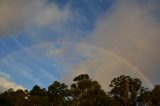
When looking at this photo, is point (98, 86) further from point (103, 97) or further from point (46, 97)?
point (46, 97)

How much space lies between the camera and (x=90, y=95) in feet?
303

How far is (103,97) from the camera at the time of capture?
90.9 meters

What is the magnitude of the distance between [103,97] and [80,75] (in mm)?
10079

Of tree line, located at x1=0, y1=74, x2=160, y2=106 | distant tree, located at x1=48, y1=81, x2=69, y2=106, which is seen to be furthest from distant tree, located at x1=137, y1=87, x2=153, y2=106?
distant tree, located at x1=48, y1=81, x2=69, y2=106

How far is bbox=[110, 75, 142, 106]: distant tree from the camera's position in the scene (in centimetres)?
9769

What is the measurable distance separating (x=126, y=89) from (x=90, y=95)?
13030mm

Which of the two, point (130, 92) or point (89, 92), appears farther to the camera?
point (130, 92)

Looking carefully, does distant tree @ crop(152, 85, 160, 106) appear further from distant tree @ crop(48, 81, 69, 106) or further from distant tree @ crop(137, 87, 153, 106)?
distant tree @ crop(48, 81, 69, 106)

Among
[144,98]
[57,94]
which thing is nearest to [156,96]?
[144,98]

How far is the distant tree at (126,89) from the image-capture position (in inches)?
3846

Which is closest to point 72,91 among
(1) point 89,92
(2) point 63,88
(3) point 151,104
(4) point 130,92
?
(1) point 89,92

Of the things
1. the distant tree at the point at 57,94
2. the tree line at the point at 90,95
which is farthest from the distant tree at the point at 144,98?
the distant tree at the point at 57,94

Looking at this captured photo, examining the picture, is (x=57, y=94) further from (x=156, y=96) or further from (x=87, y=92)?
(x=156, y=96)

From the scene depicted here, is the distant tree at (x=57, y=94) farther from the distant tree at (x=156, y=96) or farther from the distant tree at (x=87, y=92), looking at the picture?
the distant tree at (x=156, y=96)
